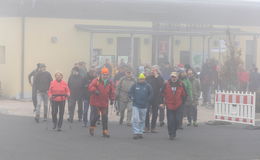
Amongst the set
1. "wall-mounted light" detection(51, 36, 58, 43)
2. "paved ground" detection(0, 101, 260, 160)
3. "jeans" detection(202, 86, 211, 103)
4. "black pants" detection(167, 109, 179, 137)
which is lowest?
"paved ground" detection(0, 101, 260, 160)

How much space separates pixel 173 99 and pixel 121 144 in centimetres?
195

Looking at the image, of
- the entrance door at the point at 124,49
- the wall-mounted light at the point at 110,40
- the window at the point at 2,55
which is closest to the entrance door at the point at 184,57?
the entrance door at the point at 124,49

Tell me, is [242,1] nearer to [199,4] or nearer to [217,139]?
[199,4]

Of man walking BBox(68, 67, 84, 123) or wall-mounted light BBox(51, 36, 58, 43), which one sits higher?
wall-mounted light BBox(51, 36, 58, 43)

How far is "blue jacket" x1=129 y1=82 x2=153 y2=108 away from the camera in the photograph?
44.9 feet

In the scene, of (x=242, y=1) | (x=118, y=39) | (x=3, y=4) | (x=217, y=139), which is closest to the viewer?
(x=217, y=139)

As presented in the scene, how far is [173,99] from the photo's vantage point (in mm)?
13484

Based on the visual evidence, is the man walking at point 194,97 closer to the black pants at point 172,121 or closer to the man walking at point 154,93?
the man walking at point 154,93

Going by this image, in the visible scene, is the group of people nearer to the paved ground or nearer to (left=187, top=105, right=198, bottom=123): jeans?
(left=187, top=105, right=198, bottom=123): jeans

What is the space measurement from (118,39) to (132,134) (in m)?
12.9

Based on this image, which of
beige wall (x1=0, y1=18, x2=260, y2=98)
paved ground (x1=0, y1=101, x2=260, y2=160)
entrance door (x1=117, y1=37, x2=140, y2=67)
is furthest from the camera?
entrance door (x1=117, y1=37, x2=140, y2=67)

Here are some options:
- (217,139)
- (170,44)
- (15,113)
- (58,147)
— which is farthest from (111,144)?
(170,44)

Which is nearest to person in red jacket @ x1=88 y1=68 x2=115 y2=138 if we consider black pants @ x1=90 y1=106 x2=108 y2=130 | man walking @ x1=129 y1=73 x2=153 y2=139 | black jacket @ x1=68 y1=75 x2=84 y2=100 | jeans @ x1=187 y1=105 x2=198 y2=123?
black pants @ x1=90 y1=106 x2=108 y2=130

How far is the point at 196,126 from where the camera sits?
1633cm
